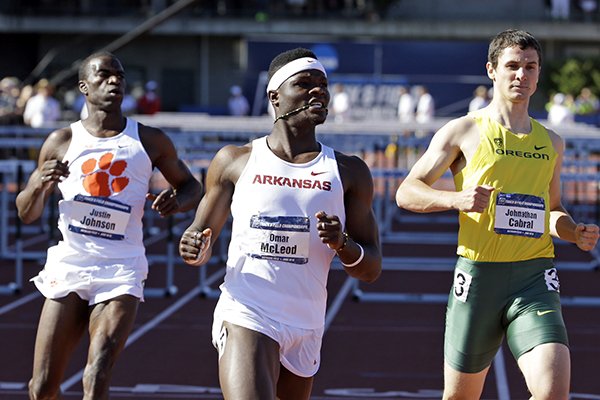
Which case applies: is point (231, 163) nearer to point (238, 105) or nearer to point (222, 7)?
point (238, 105)

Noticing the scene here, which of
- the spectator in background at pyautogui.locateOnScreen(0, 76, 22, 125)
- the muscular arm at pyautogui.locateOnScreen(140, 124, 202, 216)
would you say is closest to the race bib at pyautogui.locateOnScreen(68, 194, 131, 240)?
the muscular arm at pyautogui.locateOnScreen(140, 124, 202, 216)

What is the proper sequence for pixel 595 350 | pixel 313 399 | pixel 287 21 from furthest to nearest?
pixel 287 21
pixel 595 350
pixel 313 399

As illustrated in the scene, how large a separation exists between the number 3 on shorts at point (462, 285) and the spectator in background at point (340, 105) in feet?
86.0

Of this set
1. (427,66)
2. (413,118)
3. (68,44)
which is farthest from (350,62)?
(68,44)

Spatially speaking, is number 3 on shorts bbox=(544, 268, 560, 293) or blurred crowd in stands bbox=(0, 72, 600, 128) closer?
number 3 on shorts bbox=(544, 268, 560, 293)

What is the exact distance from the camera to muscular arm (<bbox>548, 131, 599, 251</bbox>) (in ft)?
18.3

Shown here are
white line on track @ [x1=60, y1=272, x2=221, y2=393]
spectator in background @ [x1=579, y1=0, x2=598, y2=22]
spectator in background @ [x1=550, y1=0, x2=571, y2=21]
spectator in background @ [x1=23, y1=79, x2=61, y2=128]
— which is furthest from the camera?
spectator in background @ [x1=579, y1=0, x2=598, y2=22]

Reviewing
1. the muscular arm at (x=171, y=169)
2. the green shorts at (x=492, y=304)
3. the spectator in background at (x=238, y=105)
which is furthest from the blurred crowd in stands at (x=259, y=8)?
the green shorts at (x=492, y=304)

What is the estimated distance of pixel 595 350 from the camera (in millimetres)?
10219

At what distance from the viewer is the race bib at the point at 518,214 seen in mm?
5551

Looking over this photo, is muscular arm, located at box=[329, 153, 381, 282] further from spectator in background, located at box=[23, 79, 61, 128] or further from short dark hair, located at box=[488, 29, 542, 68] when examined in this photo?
spectator in background, located at box=[23, 79, 61, 128]

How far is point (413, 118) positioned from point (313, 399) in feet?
82.5

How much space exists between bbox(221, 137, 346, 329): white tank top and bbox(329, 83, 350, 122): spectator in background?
26997 mm

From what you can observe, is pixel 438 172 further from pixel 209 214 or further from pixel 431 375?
pixel 431 375
